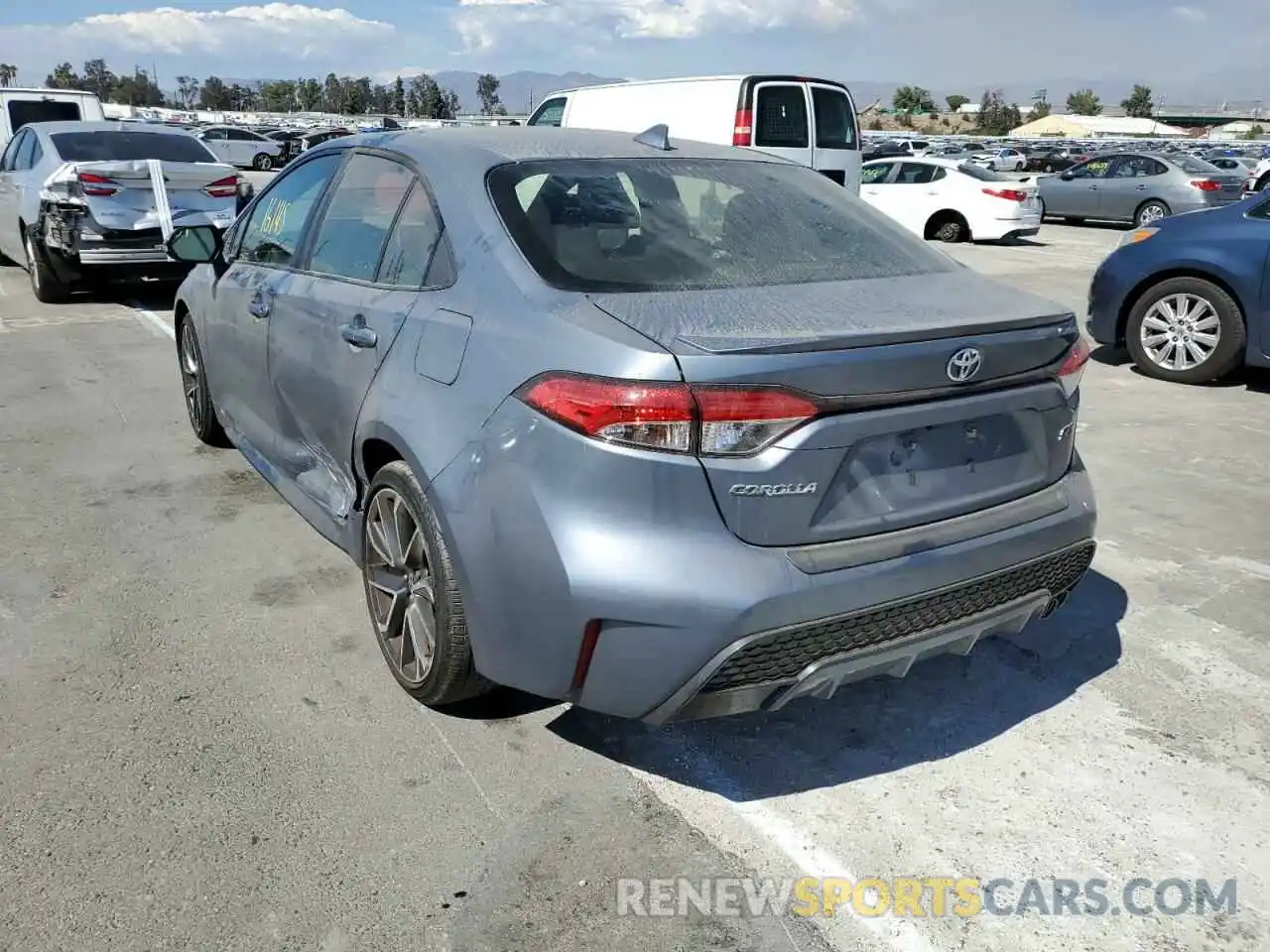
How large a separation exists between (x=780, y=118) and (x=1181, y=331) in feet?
19.5

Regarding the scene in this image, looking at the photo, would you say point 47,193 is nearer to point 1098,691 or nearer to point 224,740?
point 224,740

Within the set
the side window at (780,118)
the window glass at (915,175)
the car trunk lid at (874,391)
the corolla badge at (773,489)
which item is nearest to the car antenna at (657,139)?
the car trunk lid at (874,391)

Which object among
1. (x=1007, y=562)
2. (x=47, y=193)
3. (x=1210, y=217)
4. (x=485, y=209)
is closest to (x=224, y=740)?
(x=485, y=209)

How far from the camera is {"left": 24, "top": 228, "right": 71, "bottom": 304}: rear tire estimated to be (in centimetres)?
957

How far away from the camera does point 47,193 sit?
9156 millimetres

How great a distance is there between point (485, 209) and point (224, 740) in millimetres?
1648

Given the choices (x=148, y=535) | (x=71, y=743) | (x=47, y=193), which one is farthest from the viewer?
(x=47, y=193)

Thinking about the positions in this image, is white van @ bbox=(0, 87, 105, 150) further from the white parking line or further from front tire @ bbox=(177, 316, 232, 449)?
front tire @ bbox=(177, 316, 232, 449)

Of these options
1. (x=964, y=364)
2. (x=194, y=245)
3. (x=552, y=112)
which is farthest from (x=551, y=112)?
(x=964, y=364)

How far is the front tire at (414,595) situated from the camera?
9.09 ft

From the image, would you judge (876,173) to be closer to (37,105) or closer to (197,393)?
(37,105)

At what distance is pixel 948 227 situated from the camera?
56.8 ft

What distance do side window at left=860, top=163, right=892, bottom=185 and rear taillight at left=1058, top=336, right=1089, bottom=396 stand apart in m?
15.7

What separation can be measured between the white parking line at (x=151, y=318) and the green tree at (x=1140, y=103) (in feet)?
428
